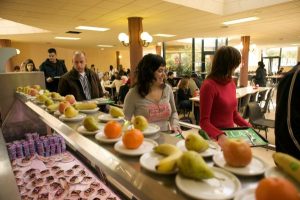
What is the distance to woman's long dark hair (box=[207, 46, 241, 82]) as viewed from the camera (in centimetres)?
173

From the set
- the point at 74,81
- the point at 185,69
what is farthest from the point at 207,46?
the point at 74,81

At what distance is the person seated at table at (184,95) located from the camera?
20.4 feet

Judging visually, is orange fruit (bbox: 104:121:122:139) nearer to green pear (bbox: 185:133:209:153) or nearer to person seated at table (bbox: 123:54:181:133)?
green pear (bbox: 185:133:209:153)

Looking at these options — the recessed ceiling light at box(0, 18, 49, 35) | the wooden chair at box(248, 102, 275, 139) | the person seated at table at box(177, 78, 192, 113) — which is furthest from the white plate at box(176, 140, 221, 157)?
the recessed ceiling light at box(0, 18, 49, 35)

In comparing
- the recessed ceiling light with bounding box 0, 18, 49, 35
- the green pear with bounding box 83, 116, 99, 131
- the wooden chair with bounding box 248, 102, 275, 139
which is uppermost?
the recessed ceiling light with bounding box 0, 18, 49, 35

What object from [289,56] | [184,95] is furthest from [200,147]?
[289,56]

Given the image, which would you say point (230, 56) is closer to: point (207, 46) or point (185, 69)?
point (185, 69)

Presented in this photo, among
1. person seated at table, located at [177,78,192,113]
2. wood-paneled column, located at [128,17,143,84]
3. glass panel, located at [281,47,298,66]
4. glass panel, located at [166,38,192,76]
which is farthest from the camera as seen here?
glass panel, located at [281,47,298,66]

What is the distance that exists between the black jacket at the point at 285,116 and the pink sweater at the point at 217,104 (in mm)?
636

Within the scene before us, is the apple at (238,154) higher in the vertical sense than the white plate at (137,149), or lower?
higher

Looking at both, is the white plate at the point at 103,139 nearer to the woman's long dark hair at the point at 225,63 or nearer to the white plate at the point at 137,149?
the white plate at the point at 137,149

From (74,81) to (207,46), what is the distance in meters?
11.9

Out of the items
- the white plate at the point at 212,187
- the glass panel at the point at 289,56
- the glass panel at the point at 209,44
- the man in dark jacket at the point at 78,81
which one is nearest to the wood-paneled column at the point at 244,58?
Result: the glass panel at the point at 209,44

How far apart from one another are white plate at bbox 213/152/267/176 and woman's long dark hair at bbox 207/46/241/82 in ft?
3.74
